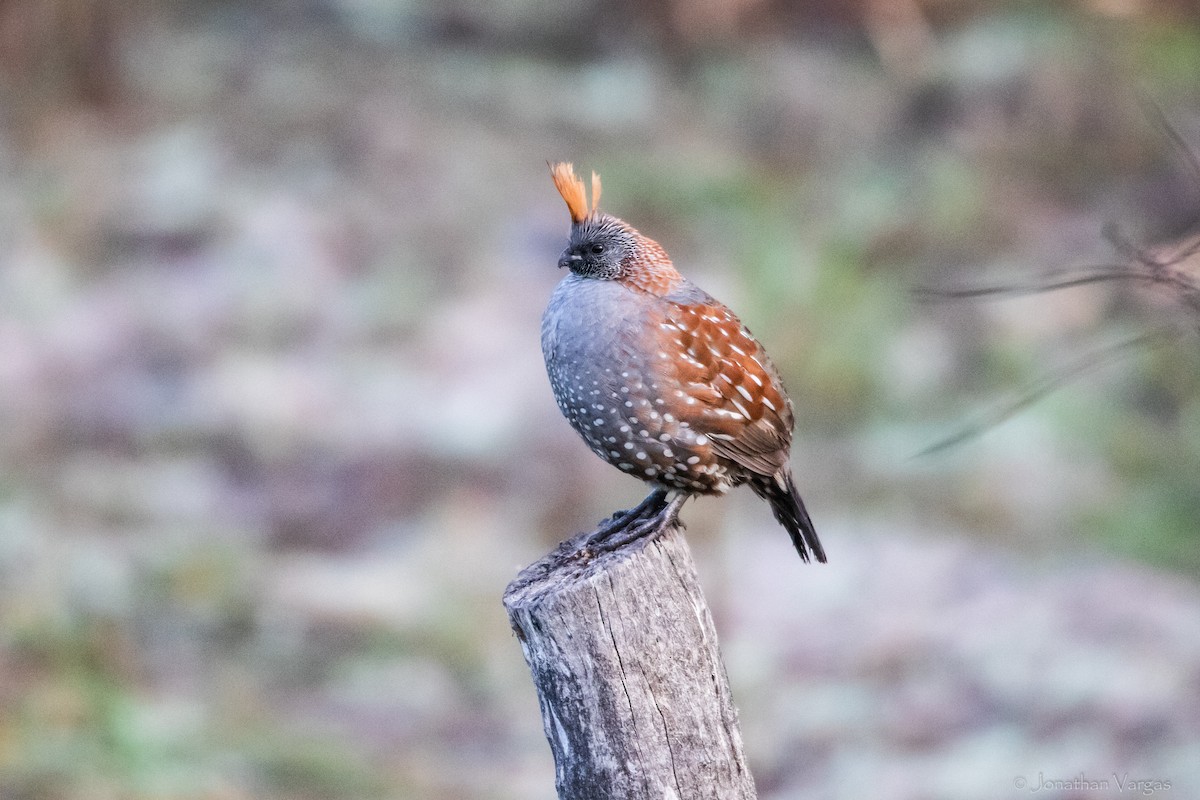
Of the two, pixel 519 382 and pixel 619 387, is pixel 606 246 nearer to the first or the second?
pixel 619 387

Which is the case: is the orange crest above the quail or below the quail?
above

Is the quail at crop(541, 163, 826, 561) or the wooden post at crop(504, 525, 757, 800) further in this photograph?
the quail at crop(541, 163, 826, 561)

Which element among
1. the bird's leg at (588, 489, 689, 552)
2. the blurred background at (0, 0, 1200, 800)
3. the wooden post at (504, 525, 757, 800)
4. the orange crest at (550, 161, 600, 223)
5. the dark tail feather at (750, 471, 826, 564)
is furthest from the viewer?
the blurred background at (0, 0, 1200, 800)

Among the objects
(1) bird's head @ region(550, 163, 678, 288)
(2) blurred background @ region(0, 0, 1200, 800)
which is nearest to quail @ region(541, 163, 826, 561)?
(1) bird's head @ region(550, 163, 678, 288)

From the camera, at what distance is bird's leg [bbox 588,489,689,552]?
3327 millimetres

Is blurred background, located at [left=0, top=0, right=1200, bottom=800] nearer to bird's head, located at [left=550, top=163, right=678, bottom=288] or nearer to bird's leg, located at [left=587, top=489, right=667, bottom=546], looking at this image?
bird's leg, located at [left=587, top=489, right=667, bottom=546]

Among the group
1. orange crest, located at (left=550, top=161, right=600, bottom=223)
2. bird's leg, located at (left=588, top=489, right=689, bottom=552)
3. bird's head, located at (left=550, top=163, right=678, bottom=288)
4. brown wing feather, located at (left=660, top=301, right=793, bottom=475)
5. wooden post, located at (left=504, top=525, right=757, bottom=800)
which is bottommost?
wooden post, located at (left=504, top=525, right=757, bottom=800)

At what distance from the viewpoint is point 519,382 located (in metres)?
6.36

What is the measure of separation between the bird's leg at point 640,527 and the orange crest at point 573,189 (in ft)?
2.90

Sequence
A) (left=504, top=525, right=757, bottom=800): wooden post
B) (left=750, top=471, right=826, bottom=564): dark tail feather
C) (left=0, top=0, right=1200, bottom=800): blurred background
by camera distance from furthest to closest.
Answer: (left=0, top=0, right=1200, bottom=800): blurred background, (left=750, top=471, right=826, bottom=564): dark tail feather, (left=504, top=525, right=757, bottom=800): wooden post

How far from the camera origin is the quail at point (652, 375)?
3.50 meters

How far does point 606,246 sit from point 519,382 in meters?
2.75

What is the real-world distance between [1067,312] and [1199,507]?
1134mm

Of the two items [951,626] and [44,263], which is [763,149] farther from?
[44,263]
